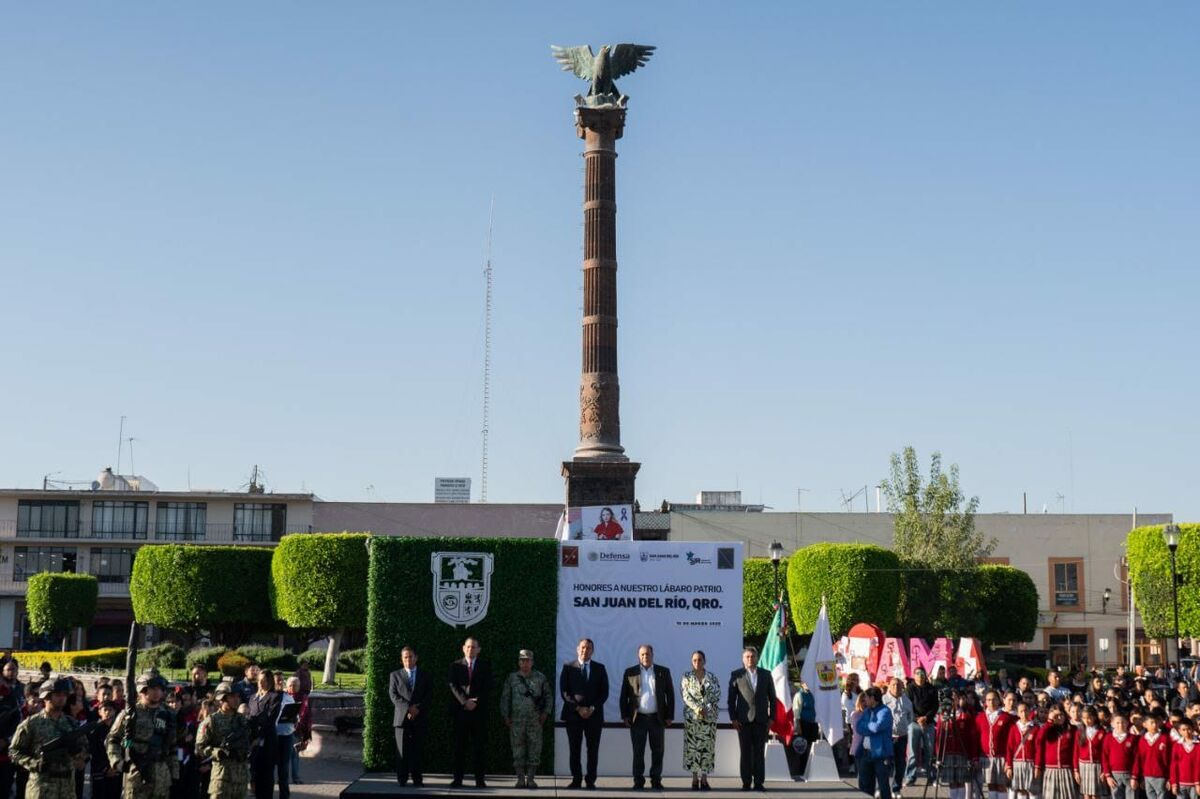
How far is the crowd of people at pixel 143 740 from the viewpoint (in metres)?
12.7

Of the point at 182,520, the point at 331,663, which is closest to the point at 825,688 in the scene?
the point at 331,663

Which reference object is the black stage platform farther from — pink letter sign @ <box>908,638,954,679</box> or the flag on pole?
pink letter sign @ <box>908,638,954,679</box>

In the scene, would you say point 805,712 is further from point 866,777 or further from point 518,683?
point 518,683

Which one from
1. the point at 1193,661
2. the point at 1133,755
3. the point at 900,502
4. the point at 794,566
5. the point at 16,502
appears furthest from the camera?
the point at 16,502

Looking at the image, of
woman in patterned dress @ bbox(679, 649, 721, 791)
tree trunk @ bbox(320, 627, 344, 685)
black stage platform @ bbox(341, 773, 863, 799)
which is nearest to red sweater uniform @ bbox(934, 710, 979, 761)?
black stage platform @ bbox(341, 773, 863, 799)

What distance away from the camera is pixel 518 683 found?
54.4 ft

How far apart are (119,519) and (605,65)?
1754 inches

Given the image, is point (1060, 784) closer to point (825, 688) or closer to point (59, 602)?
point (825, 688)

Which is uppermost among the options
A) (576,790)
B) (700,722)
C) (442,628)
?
(442,628)

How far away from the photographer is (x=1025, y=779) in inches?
→ 657

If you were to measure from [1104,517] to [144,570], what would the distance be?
146 ft

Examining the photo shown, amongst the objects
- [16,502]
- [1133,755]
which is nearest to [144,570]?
[16,502]

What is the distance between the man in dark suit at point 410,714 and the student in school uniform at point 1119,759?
8047 mm

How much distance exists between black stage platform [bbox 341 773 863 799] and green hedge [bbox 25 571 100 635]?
154 feet
